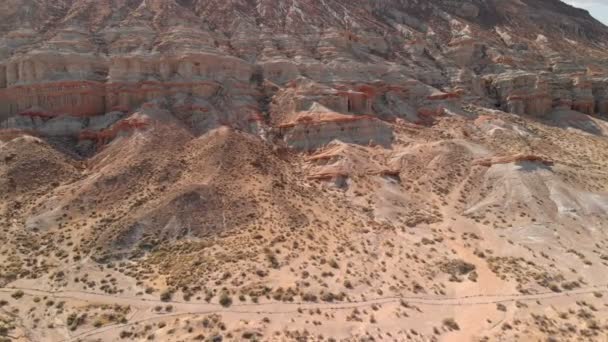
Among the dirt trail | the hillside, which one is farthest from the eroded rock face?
the dirt trail

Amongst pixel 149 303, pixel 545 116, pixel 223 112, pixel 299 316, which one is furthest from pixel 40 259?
pixel 545 116

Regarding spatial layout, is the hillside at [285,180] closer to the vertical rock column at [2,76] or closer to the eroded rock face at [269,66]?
the vertical rock column at [2,76]

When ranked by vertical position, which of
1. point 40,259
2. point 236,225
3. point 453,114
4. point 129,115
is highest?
point 453,114

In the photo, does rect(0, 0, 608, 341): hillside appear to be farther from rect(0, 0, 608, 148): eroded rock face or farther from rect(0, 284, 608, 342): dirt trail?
rect(0, 0, 608, 148): eroded rock face

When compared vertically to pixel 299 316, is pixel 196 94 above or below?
above

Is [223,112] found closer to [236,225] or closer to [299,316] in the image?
[236,225]

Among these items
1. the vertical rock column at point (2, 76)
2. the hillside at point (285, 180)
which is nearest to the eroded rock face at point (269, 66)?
the vertical rock column at point (2, 76)

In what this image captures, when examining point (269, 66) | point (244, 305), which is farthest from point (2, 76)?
point (244, 305)
